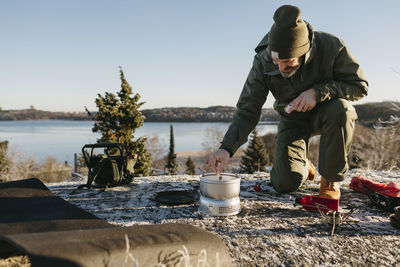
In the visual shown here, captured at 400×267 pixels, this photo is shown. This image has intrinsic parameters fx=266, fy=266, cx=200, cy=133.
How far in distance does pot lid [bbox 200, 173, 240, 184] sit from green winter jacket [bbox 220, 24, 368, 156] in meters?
0.26

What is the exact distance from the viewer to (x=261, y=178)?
9.96 ft

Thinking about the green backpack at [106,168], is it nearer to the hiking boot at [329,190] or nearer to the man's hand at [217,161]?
the man's hand at [217,161]

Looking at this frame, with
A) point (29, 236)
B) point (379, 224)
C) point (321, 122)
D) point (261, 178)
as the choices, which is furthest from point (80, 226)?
point (261, 178)

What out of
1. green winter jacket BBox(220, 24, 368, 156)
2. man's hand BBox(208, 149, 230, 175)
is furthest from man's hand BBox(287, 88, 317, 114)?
man's hand BBox(208, 149, 230, 175)

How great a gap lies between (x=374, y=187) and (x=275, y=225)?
3.96 feet

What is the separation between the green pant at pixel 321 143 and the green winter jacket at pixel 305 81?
104 millimetres

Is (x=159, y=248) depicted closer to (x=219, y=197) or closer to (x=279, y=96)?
(x=219, y=197)

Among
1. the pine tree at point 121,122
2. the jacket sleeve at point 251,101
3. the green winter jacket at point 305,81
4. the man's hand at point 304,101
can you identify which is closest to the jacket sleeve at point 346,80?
the green winter jacket at point 305,81

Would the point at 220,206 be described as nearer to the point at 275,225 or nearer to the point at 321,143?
the point at 275,225

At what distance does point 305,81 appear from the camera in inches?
84.4

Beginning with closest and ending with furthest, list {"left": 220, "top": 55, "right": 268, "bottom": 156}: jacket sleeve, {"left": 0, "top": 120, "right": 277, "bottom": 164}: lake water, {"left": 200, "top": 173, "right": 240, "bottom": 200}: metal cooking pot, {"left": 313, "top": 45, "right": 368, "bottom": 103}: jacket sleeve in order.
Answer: {"left": 200, "top": 173, "right": 240, "bottom": 200}: metal cooking pot
{"left": 313, "top": 45, "right": 368, "bottom": 103}: jacket sleeve
{"left": 220, "top": 55, "right": 268, "bottom": 156}: jacket sleeve
{"left": 0, "top": 120, "right": 277, "bottom": 164}: lake water

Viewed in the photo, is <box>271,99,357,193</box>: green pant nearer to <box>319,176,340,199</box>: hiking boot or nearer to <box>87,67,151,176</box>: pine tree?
<box>319,176,340,199</box>: hiking boot

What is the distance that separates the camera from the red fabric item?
6.71 ft

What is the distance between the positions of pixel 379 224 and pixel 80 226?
176 centimetres
